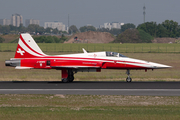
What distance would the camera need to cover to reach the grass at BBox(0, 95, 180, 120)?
13578 mm

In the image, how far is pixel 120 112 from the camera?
1446 cm

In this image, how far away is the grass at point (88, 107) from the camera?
44.5 feet

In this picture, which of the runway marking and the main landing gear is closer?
the runway marking

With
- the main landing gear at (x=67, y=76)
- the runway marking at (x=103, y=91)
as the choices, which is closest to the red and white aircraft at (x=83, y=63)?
the main landing gear at (x=67, y=76)

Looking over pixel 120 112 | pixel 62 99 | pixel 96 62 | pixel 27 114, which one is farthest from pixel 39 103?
pixel 96 62

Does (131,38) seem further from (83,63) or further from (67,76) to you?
(83,63)

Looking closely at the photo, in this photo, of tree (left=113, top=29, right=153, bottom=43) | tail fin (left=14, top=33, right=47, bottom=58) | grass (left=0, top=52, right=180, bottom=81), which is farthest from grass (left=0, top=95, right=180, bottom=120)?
tree (left=113, top=29, right=153, bottom=43)

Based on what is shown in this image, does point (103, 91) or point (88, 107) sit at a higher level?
point (103, 91)

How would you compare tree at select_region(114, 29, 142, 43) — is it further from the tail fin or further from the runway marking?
the runway marking

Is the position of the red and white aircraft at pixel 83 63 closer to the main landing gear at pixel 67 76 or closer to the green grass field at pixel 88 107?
the main landing gear at pixel 67 76

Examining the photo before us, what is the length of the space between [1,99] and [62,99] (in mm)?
3511

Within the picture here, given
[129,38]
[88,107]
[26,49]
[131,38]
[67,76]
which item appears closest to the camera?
[88,107]

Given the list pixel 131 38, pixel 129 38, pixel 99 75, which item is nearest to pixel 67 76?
pixel 99 75

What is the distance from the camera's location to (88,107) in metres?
16.1
